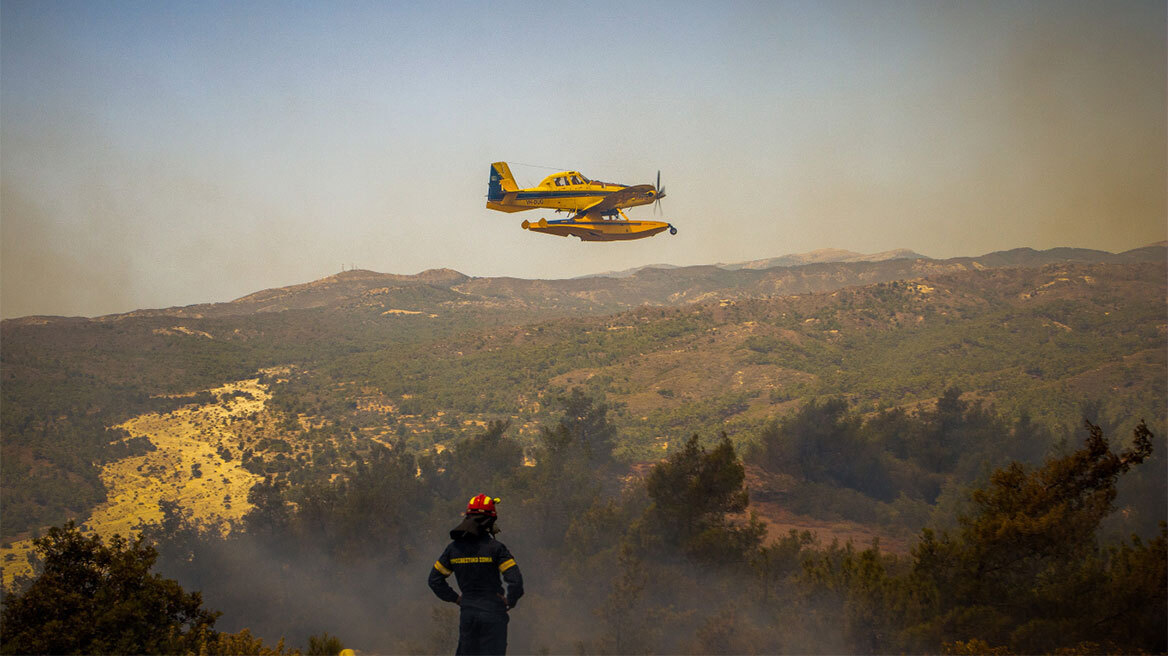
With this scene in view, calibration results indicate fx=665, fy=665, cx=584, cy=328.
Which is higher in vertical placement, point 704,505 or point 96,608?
point 96,608

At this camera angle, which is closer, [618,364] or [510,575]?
[510,575]

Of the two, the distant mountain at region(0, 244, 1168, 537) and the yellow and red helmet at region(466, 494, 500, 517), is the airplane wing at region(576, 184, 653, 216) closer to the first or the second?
the yellow and red helmet at region(466, 494, 500, 517)

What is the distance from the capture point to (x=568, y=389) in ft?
262

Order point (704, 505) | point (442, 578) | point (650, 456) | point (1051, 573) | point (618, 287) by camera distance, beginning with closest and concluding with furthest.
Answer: point (442, 578) → point (1051, 573) → point (704, 505) → point (650, 456) → point (618, 287)

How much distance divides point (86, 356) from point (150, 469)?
126ft

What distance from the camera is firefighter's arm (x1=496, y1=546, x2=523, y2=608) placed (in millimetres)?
8148

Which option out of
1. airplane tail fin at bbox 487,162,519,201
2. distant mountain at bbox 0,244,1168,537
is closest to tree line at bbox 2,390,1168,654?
airplane tail fin at bbox 487,162,519,201

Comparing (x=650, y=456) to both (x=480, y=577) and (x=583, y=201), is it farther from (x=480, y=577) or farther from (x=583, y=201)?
(x=480, y=577)

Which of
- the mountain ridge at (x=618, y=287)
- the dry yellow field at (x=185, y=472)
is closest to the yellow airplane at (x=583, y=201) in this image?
the dry yellow field at (x=185, y=472)

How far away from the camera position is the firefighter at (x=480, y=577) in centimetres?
828

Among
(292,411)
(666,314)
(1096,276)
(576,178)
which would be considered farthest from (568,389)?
(1096,276)

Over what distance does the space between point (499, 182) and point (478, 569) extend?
2182 cm

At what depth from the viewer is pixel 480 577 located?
8.36m

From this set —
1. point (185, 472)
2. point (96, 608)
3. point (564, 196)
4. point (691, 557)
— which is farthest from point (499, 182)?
point (185, 472)
